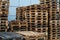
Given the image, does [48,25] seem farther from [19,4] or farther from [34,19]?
[19,4]

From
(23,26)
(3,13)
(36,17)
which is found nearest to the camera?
(3,13)

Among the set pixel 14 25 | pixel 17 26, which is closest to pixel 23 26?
pixel 17 26

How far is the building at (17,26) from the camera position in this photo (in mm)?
6109

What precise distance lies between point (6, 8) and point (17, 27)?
901 mm

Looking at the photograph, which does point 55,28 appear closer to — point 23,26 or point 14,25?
point 23,26

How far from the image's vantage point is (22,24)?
618cm

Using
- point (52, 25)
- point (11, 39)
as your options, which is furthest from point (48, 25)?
point (11, 39)

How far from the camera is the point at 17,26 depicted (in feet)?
20.1

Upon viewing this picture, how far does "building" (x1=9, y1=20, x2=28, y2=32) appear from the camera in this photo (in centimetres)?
611

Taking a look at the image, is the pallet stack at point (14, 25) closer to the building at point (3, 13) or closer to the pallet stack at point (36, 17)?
the building at point (3, 13)

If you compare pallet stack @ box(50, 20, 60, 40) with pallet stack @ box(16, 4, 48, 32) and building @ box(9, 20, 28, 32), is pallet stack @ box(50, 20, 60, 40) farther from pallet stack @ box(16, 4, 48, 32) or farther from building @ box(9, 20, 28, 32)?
building @ box(9, 20, 28, 32)

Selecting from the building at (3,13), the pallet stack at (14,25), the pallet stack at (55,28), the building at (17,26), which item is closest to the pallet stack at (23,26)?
the building at (17,26)

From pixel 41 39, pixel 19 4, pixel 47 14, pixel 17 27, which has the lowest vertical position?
pixel 41 39

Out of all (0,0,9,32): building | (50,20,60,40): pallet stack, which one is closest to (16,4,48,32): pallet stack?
(50,20,60,40): pallet stack
